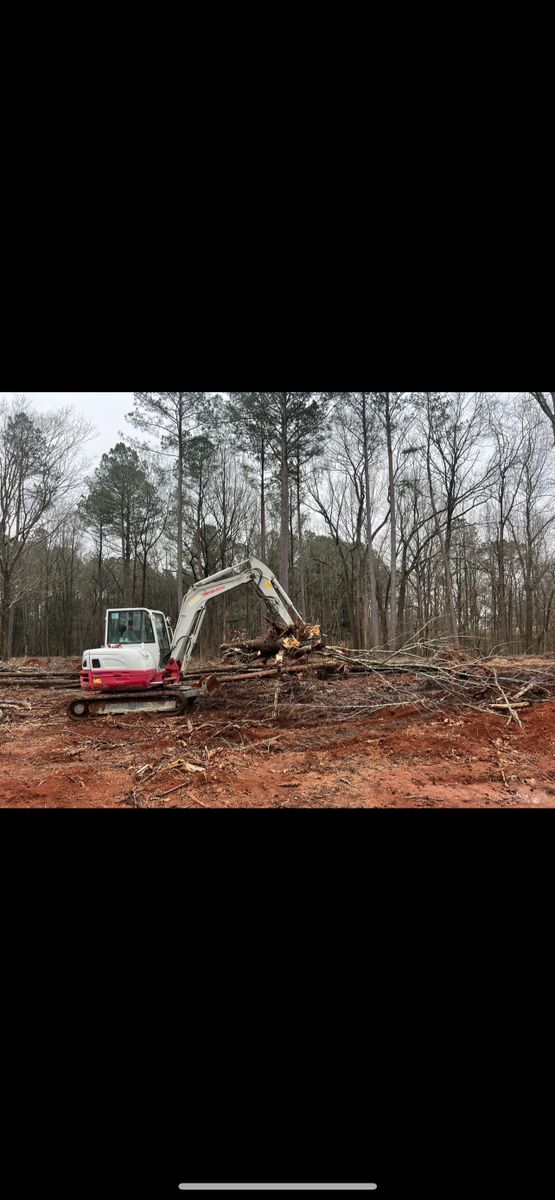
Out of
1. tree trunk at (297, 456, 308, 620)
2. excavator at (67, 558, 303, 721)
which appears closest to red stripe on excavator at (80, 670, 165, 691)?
excavator at (67, 558, 303, 721)

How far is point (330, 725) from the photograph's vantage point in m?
4.62

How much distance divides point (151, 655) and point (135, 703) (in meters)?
0.68

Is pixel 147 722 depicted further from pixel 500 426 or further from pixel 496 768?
pixel 500 426

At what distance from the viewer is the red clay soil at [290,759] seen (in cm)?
314

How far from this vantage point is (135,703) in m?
5.67

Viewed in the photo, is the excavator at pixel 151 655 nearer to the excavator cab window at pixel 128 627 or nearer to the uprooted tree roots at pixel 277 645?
the excavator cab window at pixel 128 627

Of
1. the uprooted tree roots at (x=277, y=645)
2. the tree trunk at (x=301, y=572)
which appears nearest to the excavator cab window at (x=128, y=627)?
the uprooted tree roots at (x=277, y=645)

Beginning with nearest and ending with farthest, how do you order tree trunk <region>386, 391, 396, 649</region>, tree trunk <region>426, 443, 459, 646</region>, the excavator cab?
the excavator cab → tree trunk <region>426, 443, 459, 646</region> → tree trunk <region>386, 391, 396, 649</region>

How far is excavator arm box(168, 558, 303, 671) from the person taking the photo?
19.0 feet

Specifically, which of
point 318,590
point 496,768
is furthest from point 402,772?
point 318,590

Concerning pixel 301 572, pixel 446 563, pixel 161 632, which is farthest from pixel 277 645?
pixel 301 572

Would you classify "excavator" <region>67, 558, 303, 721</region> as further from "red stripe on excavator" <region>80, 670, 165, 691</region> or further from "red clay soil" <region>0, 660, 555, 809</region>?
"red clay soil" <region>0, 660, 555, 809</region>

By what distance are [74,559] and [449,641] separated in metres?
9.12

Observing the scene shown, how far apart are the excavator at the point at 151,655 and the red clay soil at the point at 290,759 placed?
0.95 feet
